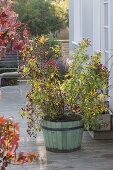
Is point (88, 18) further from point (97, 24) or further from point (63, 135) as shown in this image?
point (63, 135)

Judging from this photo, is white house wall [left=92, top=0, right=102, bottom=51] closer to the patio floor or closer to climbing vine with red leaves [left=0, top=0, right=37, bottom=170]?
the patio floor

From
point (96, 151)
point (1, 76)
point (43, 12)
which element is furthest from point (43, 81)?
point (43, 12)

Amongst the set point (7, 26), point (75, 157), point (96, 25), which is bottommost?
point (75, 157)

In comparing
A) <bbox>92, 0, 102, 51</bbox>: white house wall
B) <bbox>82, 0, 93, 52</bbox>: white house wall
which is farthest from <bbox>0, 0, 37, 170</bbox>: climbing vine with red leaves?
<bbox>82, 0, 93, 52</bbox>: white house wall

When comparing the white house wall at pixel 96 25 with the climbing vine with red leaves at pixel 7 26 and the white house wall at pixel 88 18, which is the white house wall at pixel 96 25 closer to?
the white house wall at pixel 88 18

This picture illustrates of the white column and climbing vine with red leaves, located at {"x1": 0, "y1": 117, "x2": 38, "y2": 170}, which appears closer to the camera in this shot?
climbing vine with red leaves, located at {"x1": 0, "y1": 117, "x2": 38, "y2": 170}

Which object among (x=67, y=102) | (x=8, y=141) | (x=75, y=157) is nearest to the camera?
(x=8, y=141)

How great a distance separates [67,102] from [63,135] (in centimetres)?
45

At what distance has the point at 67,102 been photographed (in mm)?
5543

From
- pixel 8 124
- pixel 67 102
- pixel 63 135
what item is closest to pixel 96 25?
pixel 67 102

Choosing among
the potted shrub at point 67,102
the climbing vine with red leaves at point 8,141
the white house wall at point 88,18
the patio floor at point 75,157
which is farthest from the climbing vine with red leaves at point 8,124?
the white house wall at point 88,18

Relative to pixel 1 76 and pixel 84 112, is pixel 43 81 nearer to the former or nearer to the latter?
pixel 84 112

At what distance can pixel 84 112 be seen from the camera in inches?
215

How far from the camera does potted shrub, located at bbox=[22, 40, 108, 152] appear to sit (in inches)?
211
